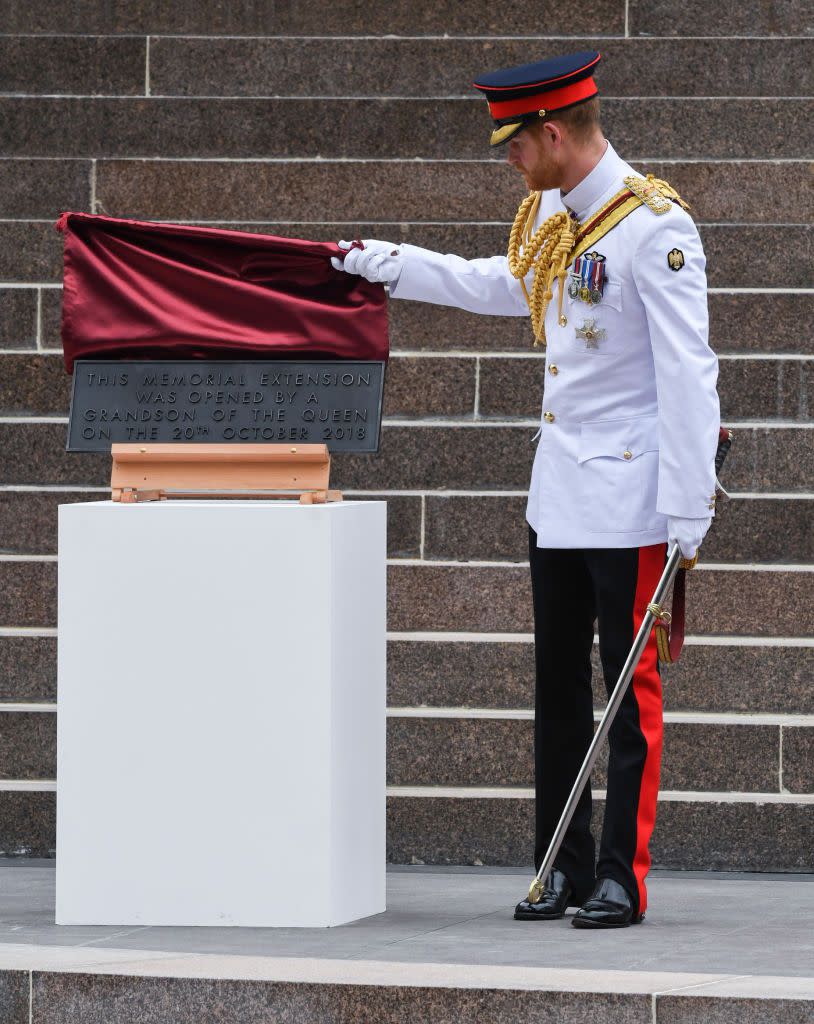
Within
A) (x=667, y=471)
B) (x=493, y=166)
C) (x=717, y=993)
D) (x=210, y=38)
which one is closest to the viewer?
(x=717, y=993)

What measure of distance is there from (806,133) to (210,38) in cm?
253

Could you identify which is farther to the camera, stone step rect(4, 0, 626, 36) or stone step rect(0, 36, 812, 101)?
stone step rect(4, 0, 626, 36)

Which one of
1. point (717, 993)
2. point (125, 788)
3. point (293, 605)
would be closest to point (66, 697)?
point (125, 788)

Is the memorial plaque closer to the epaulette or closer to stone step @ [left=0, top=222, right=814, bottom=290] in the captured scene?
the epaulette

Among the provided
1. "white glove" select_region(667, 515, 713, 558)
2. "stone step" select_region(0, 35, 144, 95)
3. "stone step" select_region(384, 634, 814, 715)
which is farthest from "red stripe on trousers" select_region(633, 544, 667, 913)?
"stone step" select_region(0, 35, 144, 95)

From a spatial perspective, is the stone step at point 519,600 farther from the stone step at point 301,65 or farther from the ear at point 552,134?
the stone step at point 301,65

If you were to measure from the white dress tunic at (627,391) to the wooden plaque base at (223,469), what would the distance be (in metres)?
0.50

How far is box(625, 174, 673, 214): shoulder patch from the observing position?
4.36 metres

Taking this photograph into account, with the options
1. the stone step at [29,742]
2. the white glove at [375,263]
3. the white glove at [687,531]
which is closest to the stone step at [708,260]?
the stone step at [29,742]

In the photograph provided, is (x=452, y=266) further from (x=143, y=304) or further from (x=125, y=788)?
(x=125, y=788)

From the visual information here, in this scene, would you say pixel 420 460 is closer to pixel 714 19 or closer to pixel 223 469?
pixel 223 469

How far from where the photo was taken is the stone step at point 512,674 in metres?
5.79

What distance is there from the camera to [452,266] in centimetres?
466

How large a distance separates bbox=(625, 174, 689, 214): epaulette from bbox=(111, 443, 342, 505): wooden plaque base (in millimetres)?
926
